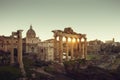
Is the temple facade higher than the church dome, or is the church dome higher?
the church dome

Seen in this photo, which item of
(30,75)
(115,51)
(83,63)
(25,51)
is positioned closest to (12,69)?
(30,75)

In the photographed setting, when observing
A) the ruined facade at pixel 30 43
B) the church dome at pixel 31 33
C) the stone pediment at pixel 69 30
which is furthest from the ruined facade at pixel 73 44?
the church dome at pixel 31 33

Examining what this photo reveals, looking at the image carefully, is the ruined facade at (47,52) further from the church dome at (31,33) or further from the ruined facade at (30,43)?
the church dome at (31,33)

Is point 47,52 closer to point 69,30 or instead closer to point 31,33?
point 69,30

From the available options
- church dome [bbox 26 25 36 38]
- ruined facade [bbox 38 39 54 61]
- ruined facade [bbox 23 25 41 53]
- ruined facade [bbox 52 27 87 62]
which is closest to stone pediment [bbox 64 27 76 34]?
ruined facade [bbox 52 27 87 62]

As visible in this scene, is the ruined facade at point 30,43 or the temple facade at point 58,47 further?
the ruined facade at point 30,43

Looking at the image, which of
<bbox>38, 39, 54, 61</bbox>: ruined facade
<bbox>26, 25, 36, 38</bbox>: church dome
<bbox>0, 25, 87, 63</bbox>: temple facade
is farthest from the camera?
<bbox>26, 25, 36, 38</bbox>: church dome

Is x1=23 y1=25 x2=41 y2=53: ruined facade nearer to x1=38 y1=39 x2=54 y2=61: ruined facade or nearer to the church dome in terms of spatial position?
the church dome

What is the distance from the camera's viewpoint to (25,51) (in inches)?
4181

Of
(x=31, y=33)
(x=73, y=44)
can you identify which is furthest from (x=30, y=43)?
(x=73, y=44)

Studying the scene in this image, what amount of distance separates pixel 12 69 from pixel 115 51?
5456 cm

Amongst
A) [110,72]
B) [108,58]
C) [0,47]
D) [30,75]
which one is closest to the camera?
[30,75]

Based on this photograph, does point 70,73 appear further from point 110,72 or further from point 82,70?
point 110,72

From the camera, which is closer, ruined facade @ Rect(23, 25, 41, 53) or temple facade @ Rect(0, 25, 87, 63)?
temple facade @ Rect(0, 25, 87, 63)
